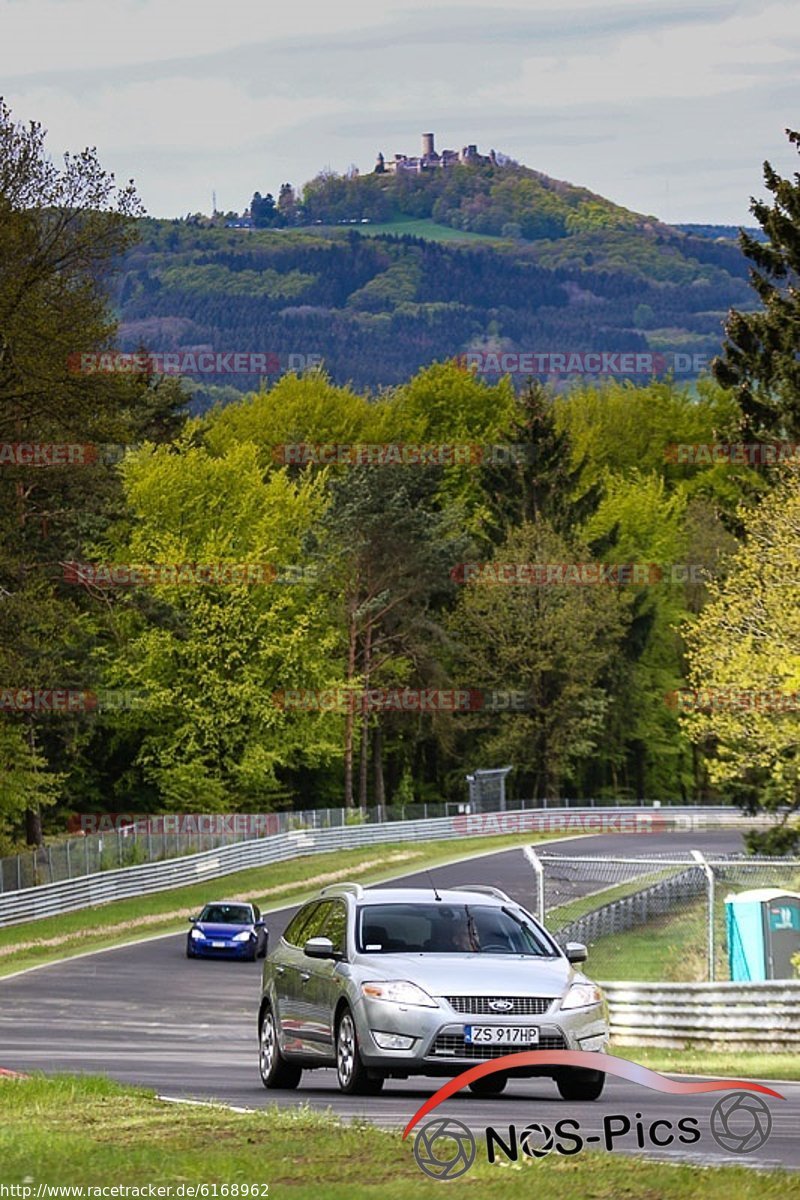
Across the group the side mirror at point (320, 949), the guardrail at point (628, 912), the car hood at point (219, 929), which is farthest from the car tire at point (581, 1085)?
the car hood at point (219, 929)

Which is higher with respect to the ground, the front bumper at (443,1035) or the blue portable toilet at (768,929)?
the front bumper at (443,1035)

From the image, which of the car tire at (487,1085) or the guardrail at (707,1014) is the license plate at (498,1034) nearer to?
the car tire at (487,1085)

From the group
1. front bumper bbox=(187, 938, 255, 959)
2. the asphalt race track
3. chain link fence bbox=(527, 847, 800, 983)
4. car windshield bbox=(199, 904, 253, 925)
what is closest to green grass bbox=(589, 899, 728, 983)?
chain link fence bbox=(527, 847, 800, 983)

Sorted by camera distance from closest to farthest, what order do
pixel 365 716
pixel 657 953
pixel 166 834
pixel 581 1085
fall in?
pixel 581 1085 < pixel 657 953 < pixel 166 834 < pixel 365 716

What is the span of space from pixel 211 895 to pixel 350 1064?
1916 inches

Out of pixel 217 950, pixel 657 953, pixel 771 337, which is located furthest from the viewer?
pixel 771 337

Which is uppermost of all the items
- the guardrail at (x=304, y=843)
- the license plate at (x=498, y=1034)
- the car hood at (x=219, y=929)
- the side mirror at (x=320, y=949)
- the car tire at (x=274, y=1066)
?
the side mirror at (x=320, y=949)

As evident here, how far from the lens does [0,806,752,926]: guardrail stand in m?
57.2

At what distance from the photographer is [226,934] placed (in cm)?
4847

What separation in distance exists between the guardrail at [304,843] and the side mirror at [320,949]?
124 feet

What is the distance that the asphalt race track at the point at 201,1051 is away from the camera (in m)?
14.3

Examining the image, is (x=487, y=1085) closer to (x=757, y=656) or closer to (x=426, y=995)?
(x=426, y=995)

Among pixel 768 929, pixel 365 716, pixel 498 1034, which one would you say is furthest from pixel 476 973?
pixel 365 716

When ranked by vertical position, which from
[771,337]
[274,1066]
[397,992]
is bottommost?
[274,1066]
